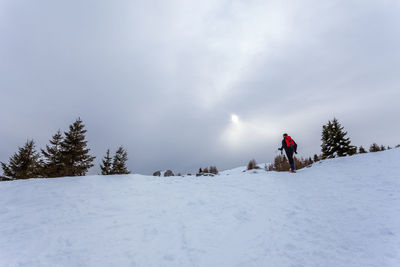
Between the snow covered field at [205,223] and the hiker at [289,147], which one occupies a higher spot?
the hiker at [289,147]

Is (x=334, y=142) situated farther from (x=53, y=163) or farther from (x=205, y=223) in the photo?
(x=53, y=163)

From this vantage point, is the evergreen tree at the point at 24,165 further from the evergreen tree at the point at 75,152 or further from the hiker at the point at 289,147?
the hiker at the point at 289,147

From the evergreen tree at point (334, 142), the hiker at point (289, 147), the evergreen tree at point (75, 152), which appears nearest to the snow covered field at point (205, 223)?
the hiker at point (289, 147)

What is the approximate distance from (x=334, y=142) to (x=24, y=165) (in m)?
43.7

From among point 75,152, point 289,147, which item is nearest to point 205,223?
point 289,147

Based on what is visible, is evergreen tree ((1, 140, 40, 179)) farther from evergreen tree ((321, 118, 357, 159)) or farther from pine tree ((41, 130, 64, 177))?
evergreen tree ((321, 118, 357, 159))

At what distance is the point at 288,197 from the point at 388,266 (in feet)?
13.0

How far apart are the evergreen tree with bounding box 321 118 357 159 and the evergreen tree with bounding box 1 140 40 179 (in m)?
41.3

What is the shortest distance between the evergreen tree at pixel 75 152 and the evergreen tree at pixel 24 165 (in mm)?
3400

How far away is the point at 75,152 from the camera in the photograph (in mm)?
21906

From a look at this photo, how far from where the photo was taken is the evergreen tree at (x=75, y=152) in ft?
70.5

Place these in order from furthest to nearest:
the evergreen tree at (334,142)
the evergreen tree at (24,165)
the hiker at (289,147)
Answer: the evergreen tree at (334,142), the evergreen tree at (24,165), the hiker at (289,147)

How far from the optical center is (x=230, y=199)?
775 centimetres

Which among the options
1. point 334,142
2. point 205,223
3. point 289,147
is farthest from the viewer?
point 334,142
